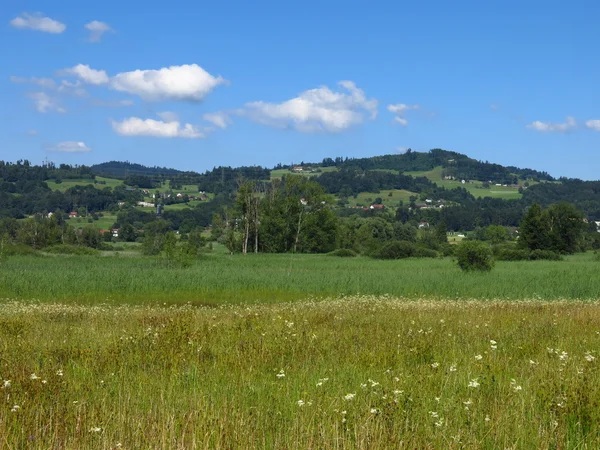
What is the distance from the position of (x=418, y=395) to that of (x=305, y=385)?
143cm

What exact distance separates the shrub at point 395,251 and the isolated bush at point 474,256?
89.6 feet

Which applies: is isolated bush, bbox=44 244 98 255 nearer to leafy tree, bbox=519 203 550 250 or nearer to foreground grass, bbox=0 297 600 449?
leafy tree, bbox=519 203 550 250

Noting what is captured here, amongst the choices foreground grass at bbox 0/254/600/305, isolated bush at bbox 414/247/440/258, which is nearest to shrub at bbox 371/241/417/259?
isolated bush at bbox 414/247/440/258

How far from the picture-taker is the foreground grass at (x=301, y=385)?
5.11m

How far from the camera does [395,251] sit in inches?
2709

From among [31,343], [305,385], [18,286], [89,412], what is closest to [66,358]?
[31,343]

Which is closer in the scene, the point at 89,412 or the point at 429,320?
the point at 89,412

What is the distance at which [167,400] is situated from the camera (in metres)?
6.51

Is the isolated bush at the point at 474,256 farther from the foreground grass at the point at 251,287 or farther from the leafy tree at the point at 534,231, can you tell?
the leafy tree at the point at 534,231

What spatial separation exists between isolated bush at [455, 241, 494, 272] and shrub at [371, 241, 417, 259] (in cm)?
2732

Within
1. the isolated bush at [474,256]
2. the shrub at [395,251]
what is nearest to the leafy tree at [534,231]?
the shrub at [395,251]

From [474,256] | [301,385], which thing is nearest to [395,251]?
[474,256]

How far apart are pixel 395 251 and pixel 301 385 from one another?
206 feet

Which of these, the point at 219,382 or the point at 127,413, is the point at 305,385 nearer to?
the point at 219,382
